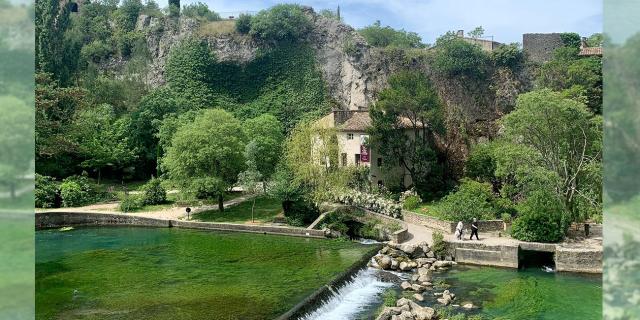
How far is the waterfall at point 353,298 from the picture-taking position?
18.6 metres

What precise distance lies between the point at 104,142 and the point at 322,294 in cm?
3273

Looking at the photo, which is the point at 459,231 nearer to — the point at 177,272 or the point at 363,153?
the point at 177,272

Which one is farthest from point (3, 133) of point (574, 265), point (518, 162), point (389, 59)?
point (389, 59)

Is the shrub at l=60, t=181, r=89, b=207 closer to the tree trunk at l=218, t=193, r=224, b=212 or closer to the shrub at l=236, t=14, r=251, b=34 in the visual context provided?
the tree trunk at l=218, t=193, r=224, b=212

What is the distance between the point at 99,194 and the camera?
42281 mm

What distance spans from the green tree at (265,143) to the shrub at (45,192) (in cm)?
1390

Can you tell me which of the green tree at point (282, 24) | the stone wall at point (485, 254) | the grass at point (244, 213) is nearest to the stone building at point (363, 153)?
the grass at point (244, 213)

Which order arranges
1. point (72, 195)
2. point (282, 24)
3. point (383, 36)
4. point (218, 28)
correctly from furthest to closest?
point (383, 36) → point (218, 28) → point (282, 24) → point (72, 195)

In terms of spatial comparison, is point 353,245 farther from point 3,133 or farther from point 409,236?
point 3,133

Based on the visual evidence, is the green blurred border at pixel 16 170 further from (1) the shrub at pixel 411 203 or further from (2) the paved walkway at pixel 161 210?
(2) the paved walkway at pixel 161 210

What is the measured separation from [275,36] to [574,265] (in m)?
43.4

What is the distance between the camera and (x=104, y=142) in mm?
46500

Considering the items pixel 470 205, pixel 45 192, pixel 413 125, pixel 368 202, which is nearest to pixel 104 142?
pixel 45 192

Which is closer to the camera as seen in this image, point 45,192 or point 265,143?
point 45,192
